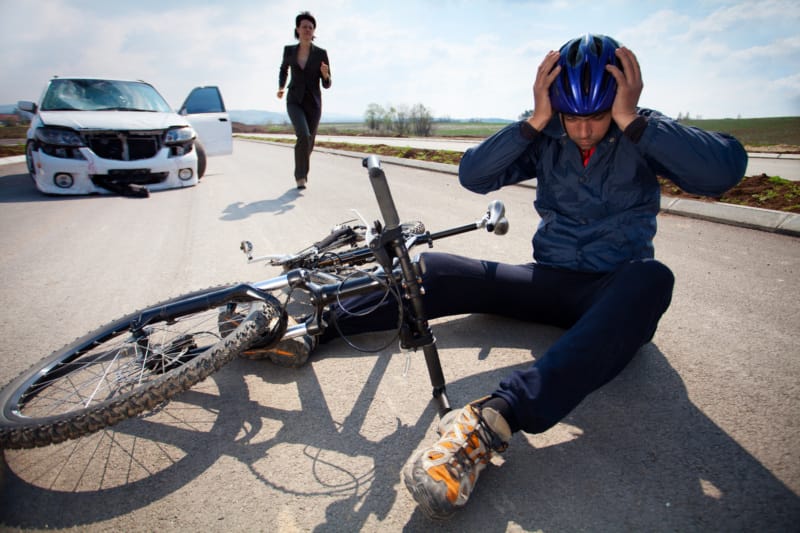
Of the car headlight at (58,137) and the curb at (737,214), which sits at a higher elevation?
the car headlight at (58,137)

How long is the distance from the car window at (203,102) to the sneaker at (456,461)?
34.0ft

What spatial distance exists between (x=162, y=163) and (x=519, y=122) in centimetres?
701

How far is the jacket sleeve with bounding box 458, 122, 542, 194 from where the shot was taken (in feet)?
8.07

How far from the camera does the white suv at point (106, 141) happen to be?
692 cm

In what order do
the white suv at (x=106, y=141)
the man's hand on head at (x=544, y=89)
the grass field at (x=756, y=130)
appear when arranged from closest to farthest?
1. the man's hand on head at (x=544, y=89)
2. the white suv at (x=106, y=141)
3. the grass field at (x=756, y=130)

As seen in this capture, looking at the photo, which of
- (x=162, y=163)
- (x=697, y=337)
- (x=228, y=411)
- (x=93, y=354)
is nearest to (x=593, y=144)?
(x=697, y=337)

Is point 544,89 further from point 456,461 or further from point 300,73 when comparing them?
point 300,73

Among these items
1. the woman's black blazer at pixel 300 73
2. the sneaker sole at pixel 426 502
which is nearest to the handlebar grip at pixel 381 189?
the sneaker sole at pixel 426 502

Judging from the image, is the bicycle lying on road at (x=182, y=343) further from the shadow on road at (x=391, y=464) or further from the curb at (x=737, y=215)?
the curb at (x=737, y=215)

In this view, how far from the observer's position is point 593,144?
2.38m

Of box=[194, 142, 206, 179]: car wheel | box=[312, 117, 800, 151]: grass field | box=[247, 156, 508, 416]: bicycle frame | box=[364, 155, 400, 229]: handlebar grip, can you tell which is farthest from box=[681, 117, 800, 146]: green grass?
box=[194, 142, 206, 179]: car wheel

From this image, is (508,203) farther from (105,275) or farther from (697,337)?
(105,275)

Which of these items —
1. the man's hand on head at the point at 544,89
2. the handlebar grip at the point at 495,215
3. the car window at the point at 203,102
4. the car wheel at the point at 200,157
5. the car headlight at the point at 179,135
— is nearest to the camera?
the handlebar grip at the point at 495,215

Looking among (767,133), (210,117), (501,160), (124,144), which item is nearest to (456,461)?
(501,160)
